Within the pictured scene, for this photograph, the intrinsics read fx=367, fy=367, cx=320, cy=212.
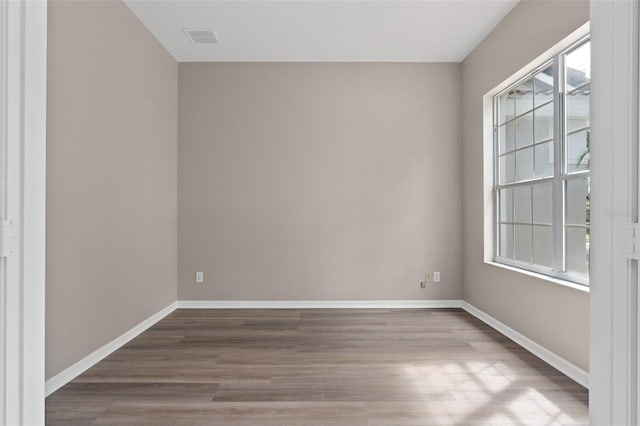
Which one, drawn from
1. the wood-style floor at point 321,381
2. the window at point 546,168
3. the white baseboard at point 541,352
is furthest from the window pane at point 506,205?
the wood-style floor at point 321,381

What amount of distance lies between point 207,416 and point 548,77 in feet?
11.5

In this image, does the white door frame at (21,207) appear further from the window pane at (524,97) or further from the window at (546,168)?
the window pane at (524,97)

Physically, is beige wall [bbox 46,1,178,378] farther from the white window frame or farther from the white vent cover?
the white window frame

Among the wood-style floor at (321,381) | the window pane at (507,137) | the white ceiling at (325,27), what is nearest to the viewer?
the wood-style floor at (321,381)

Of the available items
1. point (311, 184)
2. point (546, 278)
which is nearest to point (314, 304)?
point (311, 184)

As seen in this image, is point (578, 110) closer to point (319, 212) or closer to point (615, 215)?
point (615, 215)

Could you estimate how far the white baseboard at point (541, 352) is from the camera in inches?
95.6

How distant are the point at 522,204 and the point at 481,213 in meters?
0.57

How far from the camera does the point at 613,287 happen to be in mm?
856

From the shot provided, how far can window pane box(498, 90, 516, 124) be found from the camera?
361 centimetres

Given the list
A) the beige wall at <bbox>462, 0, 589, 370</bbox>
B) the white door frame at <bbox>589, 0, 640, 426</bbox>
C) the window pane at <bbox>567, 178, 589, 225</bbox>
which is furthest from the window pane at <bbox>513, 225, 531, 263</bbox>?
the white door frame at <bbox>589, 0, 640, 426</bbox>

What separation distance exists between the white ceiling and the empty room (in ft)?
0.10

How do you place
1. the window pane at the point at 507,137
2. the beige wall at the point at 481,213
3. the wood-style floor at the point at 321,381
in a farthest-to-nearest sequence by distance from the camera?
the window pane at the point at 507,137 < the beige wall at the point at 481,213 < the wood-style floor at the point at 321,381

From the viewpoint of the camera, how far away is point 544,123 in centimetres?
306
